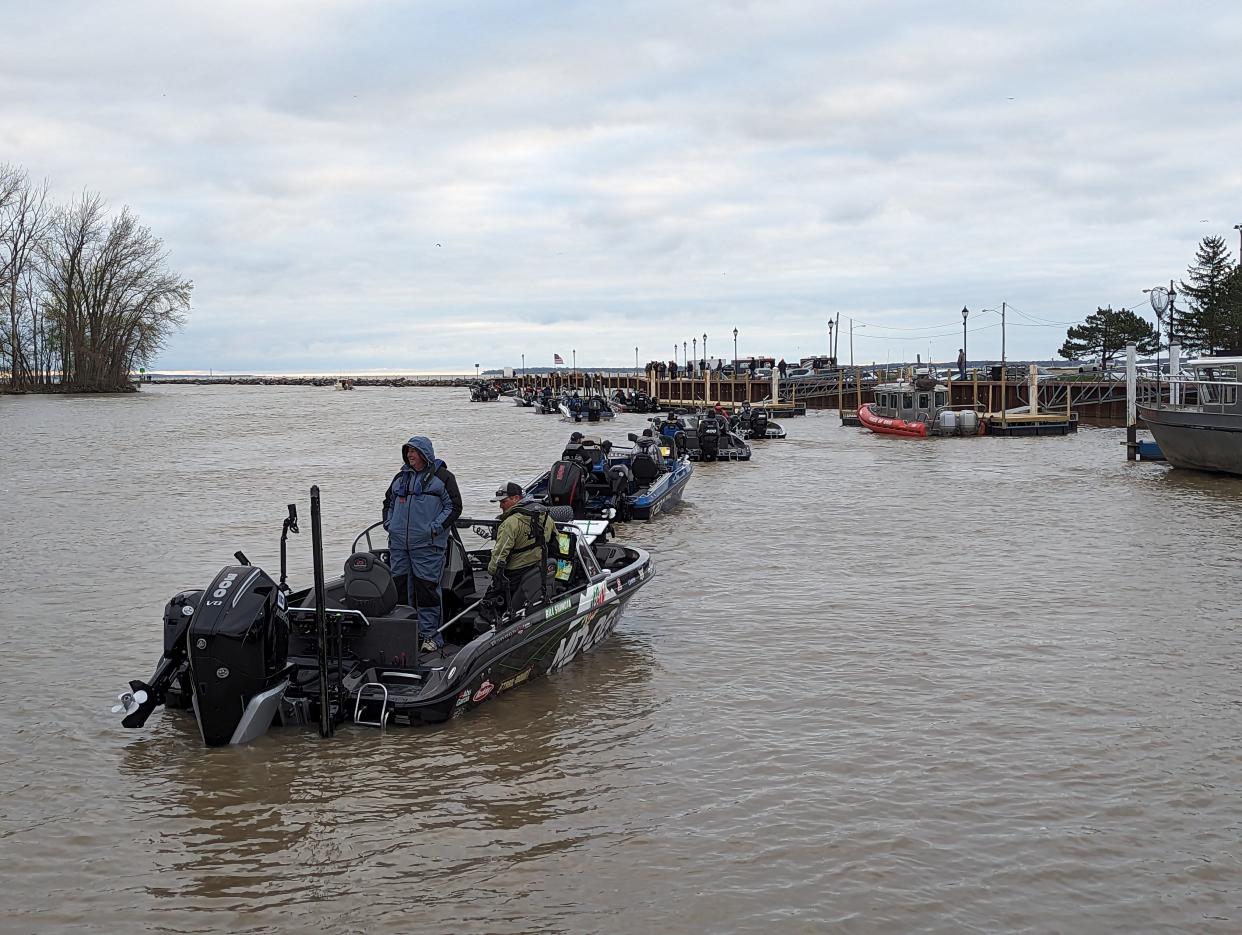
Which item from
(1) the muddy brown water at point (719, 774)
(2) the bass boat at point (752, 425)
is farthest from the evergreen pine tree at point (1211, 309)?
(1) the muddy brown water at point (719, 774)

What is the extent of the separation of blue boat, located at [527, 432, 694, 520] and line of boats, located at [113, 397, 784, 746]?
290 inches

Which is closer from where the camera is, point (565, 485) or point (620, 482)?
point (565, 485)

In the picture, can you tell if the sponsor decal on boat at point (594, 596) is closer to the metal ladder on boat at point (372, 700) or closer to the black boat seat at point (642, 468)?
the metal ladder on boat at point (372, 700)

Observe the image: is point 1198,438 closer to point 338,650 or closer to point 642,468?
point 642,468

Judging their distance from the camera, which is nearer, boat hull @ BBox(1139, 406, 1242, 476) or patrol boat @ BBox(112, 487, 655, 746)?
patrol boat @ BBox(112, 487, 655, 746)

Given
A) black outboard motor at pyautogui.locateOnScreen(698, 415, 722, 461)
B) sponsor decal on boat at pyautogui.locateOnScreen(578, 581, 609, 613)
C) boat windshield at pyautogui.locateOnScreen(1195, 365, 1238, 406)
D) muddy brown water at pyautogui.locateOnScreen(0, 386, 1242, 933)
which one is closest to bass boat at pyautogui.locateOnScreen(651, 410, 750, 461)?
black outboard motor at pyautogui.locateOnScreen(698, 415, 722, 461)

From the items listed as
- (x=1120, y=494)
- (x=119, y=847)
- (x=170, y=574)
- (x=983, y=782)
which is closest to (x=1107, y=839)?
(x=983, y=782)

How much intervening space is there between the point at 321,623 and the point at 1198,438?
1049 inches

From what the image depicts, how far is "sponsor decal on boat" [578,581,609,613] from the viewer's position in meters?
9.54

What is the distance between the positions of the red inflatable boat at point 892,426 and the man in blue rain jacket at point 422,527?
4011cm

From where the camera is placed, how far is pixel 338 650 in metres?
7.80

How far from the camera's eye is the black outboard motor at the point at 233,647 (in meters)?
7.16

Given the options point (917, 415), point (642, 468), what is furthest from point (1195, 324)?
point (642, 468)

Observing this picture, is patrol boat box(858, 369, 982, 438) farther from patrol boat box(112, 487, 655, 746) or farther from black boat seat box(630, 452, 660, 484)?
patrol boat box(112, 487, 655, 746)
